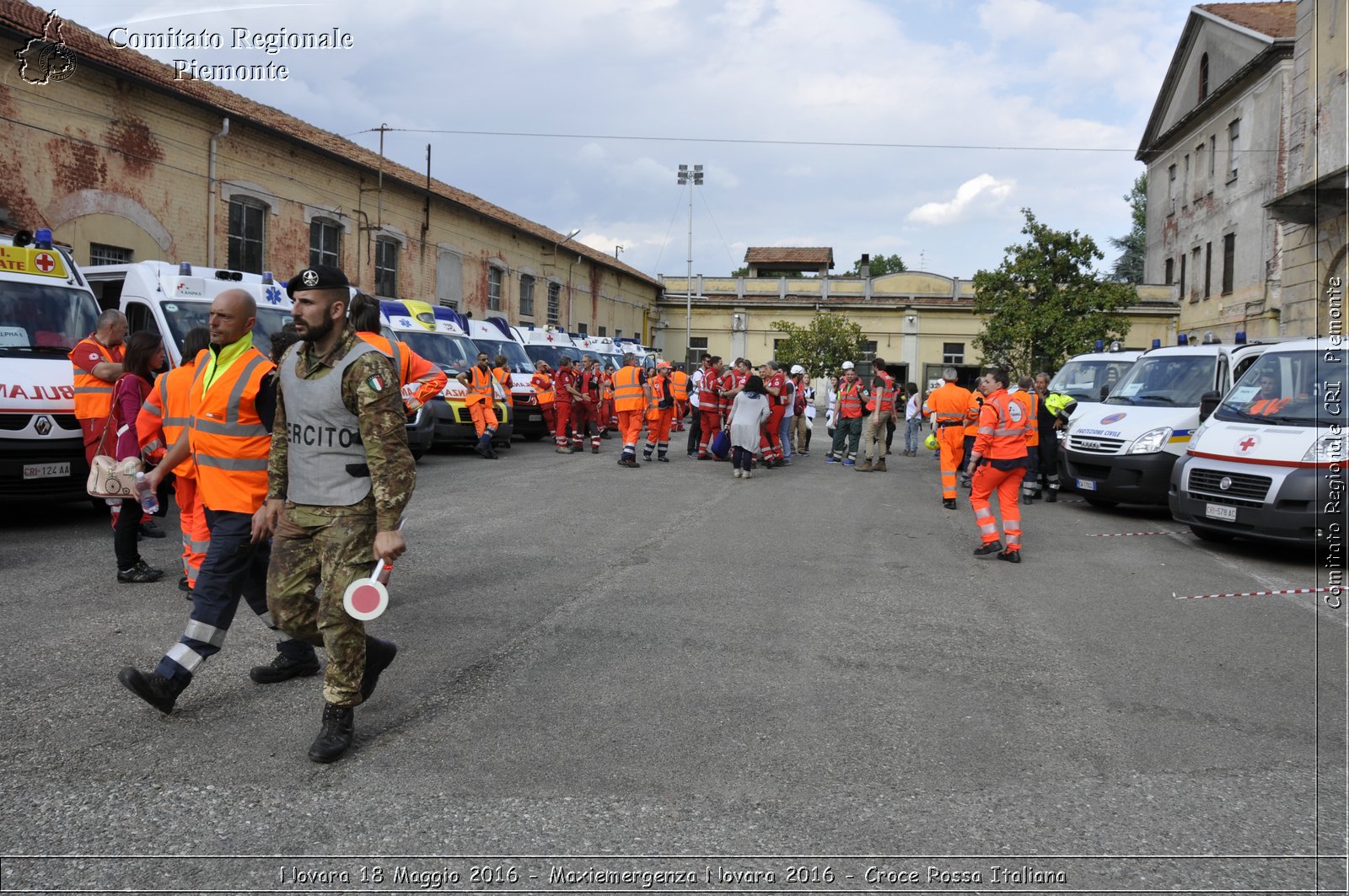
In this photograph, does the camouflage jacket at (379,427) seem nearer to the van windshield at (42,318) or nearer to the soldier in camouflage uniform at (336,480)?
the soldier in camouflage uniform at (336,480)

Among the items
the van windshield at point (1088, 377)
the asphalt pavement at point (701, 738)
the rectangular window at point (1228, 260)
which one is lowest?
the asphalt pavement at point (701, 738)

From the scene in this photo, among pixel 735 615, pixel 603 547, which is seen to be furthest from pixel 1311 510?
pixel 603 547

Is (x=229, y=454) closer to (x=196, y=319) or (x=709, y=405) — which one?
(x=196, y=319)

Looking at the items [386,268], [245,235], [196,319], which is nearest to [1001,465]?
[196,319]

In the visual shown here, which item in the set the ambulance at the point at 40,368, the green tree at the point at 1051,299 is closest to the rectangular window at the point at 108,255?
the ambulance at the point at 40,368

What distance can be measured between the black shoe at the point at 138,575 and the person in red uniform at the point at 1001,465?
263 inches

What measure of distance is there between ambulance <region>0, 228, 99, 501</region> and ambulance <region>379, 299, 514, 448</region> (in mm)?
6075

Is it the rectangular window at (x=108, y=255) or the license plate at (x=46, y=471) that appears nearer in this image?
the license plate at (x=46, y=471)

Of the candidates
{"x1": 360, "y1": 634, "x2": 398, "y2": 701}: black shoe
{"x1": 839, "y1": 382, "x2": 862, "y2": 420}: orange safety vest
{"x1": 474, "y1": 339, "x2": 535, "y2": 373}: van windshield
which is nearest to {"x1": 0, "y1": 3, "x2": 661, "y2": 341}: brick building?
{"x1": 474, "y1": 339, "x2": 535, "y2": 373}: van windshield

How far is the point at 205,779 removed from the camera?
3668 millimetres

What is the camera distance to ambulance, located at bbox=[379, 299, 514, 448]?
16.1 meters

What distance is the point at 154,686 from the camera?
415 cm

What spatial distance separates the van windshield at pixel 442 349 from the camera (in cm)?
1680

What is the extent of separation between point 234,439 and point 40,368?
5.65m
